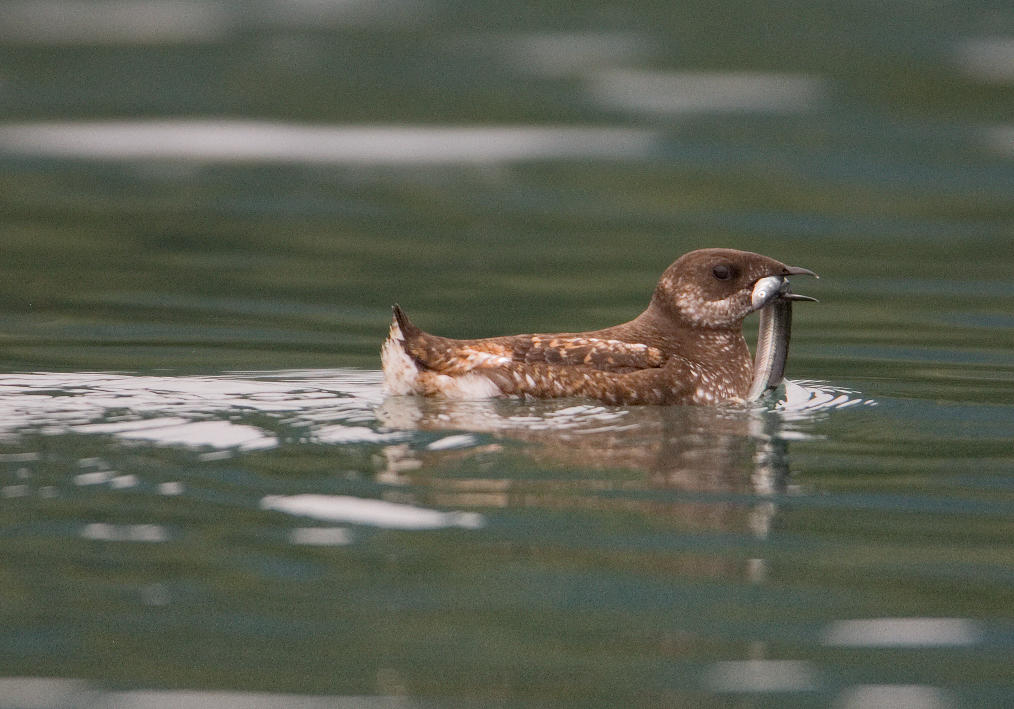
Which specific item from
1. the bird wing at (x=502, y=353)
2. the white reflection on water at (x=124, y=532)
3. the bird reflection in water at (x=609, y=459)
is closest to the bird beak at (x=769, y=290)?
the bird reflection in water at (x=609, y=459)

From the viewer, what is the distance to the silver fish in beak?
9680 millimetres

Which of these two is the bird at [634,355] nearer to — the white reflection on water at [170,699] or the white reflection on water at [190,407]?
the white reflection on water at [190,407]

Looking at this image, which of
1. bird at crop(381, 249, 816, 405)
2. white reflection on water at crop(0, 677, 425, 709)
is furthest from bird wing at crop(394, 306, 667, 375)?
white reflection on water at crop(0, 677, 425, 709)

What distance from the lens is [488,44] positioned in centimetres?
2119

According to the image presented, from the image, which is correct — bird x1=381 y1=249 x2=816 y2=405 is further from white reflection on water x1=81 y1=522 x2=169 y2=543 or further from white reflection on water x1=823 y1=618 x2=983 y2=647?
white reflection on water x1=823 y1=618 x2=983 y2=647

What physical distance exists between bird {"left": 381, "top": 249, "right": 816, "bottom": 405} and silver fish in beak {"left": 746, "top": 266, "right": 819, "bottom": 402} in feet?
0.10

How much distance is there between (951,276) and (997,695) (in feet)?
31.7

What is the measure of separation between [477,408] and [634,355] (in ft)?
3.08

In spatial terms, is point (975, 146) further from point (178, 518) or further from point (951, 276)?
point (178, 518)

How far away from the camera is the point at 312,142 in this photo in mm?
A: 20422

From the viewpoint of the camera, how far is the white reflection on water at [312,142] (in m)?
19.8

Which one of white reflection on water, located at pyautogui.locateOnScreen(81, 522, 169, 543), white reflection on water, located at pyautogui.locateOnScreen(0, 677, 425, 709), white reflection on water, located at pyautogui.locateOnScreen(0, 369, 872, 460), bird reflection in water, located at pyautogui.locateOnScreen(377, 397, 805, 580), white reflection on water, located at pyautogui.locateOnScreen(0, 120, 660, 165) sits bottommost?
white reflection on water, located at pyautogui.locateOnScreen(0, 677, 425, 709)

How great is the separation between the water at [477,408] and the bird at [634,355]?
180 millimetres

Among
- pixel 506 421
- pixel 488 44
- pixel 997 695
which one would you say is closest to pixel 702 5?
pixel 488 44
